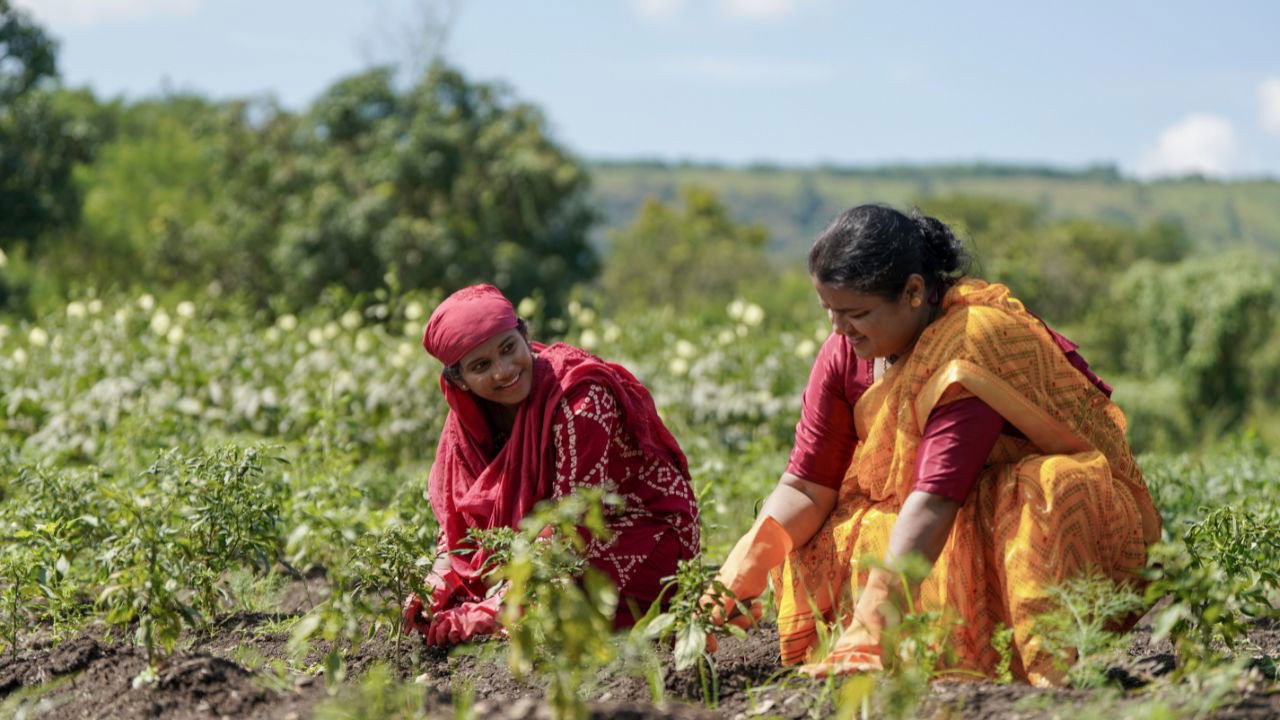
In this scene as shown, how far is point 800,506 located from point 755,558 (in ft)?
0.62

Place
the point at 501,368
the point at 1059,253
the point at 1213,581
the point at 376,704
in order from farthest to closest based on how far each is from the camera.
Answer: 1. the point at 1059,253
2. the point at 501,368
3. the point at 1213,581
4. the point at 376,704

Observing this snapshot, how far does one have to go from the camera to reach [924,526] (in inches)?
106

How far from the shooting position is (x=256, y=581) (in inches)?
146

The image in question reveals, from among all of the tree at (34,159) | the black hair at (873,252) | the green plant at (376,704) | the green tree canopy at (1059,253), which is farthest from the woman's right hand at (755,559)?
the green tree canopy at (1059,253)

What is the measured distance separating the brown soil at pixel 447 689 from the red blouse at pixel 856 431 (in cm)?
48

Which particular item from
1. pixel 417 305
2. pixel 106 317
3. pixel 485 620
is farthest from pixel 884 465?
pixel 106 317

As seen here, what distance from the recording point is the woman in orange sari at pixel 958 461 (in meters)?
2.68

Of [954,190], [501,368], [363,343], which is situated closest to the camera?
[501,368]

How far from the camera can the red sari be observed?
3232mm

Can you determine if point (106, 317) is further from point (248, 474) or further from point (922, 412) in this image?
point (922, 412)

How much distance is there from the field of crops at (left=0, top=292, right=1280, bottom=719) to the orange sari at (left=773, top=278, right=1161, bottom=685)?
0.38 ft

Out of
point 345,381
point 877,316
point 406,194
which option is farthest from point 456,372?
point 406,194

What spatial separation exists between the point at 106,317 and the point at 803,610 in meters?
6.10

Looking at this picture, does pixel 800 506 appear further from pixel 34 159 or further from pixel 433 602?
pixel 34 159
